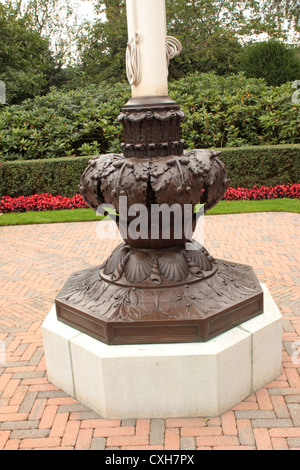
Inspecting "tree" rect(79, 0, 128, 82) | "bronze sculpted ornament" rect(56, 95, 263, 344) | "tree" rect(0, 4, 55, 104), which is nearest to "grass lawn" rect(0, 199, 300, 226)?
"bronze sculpted ornament" rect(56, 95, 263, 344)

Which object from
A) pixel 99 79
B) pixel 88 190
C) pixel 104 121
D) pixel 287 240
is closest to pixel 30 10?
Answer: pixel 99 79

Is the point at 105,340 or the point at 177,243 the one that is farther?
the point at 177,243

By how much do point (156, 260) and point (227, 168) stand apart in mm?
7305

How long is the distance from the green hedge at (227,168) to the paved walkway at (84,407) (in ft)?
11.8

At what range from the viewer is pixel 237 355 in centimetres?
306

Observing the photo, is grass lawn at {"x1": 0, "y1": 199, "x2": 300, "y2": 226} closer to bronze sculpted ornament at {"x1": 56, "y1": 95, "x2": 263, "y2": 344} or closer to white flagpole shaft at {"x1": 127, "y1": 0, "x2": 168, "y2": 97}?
bronze sculpted ornament at {"x1": 56, "y1": 95, "x2": 263, "y2": 344}

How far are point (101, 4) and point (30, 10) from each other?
4194mm

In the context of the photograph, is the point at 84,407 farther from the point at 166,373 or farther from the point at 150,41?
the point at 150,41

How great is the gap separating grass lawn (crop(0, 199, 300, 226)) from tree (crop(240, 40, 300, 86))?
22.5ft

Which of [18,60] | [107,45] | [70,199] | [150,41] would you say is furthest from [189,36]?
[150,41]

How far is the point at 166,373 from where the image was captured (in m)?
2.95
